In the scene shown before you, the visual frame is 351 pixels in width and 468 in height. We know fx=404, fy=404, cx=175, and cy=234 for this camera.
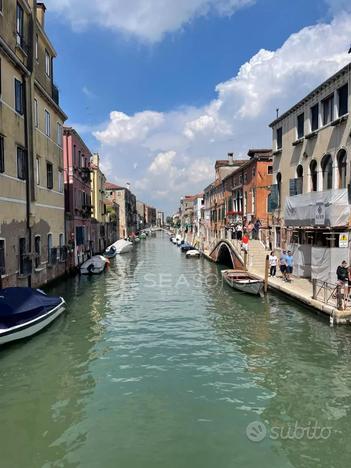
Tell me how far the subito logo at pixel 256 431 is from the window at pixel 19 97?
14.8m

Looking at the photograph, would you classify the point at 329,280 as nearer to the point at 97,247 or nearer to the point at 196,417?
the point at 196,417

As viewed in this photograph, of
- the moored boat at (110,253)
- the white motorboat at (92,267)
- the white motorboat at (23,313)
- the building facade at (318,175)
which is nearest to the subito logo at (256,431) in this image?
the white motorboat at (23,313)

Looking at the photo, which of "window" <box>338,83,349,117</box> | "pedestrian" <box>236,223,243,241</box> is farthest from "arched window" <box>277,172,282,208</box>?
"pedestrian" <box>236,223,243,241</box>

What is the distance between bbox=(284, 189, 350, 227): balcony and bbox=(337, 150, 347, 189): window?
1060 millimetres

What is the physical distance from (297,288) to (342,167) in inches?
220

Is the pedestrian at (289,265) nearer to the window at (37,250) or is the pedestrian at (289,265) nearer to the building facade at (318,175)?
the building facade at (318,175)

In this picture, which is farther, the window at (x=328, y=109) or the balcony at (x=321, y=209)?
the window at (x=328, y=109)

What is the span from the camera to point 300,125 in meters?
21.7

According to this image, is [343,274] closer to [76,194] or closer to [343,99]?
[343,99]

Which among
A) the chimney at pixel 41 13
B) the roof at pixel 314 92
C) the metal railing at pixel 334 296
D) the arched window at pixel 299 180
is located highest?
the chimney at pixel 41 13

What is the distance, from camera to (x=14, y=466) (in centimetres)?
601

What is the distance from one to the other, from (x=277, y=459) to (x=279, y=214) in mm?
20136

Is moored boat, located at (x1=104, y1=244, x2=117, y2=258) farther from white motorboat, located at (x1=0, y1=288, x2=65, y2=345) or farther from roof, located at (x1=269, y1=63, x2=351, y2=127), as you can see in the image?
white motorboat, located at (x1=0, y1=288, x2=65, y2=345)

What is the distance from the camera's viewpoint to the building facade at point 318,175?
16.5 metres
